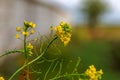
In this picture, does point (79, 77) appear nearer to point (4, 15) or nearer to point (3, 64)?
point (3, 64)

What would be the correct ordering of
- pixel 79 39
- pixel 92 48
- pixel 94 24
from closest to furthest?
pixel 92 48 < pixel 79 39 < pixel 94 24

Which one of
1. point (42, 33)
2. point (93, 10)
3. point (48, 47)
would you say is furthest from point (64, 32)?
point (93, 10)

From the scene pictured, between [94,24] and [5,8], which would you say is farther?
[94,24]

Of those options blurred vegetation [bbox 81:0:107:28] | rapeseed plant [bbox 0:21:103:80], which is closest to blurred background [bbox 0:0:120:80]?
blurred vegetation [bbox 81:0:107:28]

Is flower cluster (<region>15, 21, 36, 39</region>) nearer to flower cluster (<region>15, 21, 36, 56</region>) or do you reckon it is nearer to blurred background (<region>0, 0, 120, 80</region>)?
flower cluster (<region>15, 21, 36, 56</region>)

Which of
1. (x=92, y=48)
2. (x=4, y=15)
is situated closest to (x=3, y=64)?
(x=4, y=15)

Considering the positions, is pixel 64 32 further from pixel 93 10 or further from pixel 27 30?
pixel 93 10

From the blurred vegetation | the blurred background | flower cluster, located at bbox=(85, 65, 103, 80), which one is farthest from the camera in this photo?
the blurred vegetation

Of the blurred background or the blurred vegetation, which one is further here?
the blurred vegetation

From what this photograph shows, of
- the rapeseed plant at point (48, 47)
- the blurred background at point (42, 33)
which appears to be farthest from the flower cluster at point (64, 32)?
the blurred background at point (42, 33)

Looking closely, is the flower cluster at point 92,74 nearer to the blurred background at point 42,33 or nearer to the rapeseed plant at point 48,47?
the rapeseed plant at point 48,47

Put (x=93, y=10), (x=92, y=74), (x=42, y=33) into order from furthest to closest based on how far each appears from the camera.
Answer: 1. (x=93, y=10)
2. (x=42, y=33)
3. (x=92, y=74)
